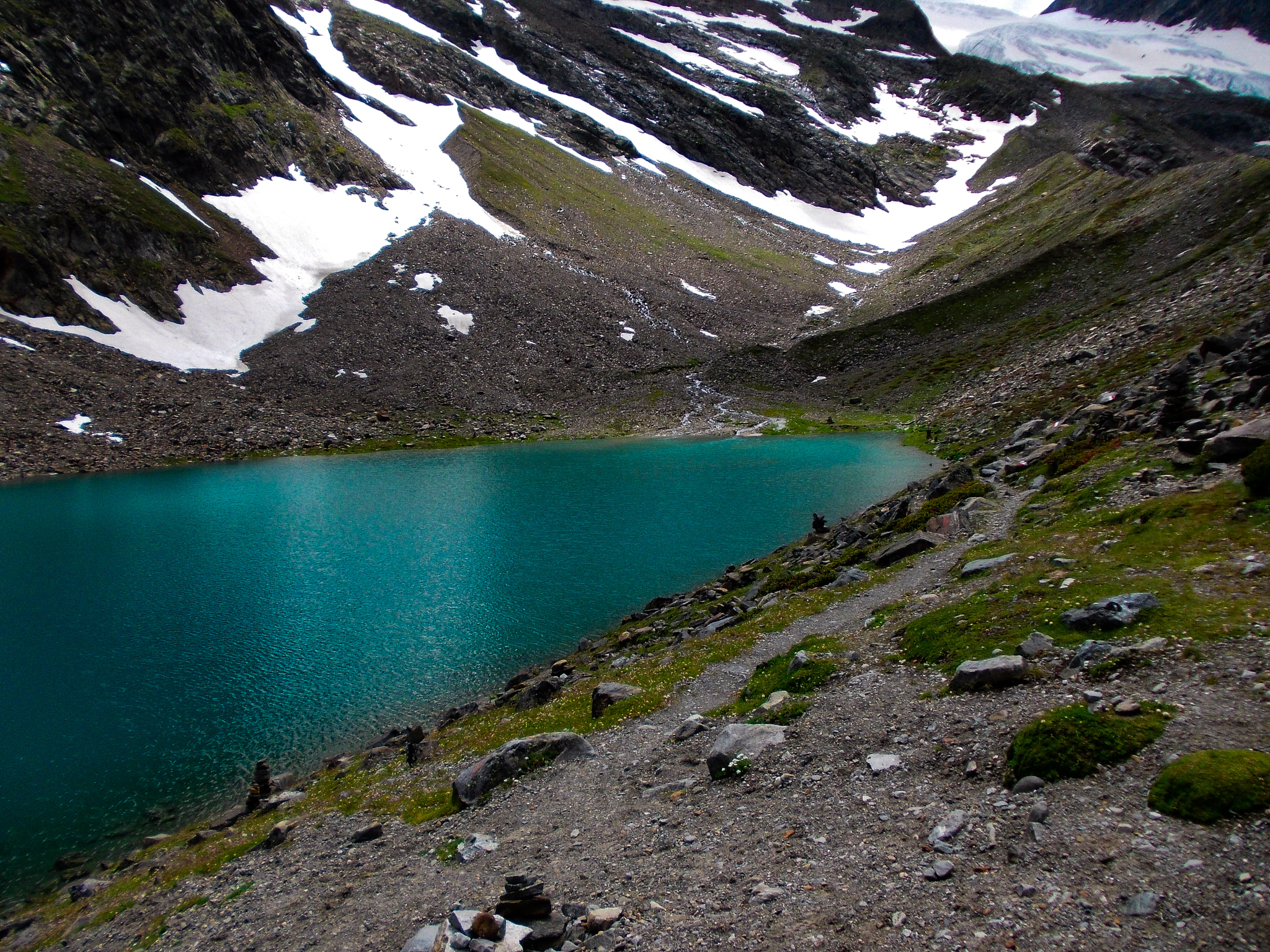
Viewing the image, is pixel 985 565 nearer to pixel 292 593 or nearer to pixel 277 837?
pixel 277 837

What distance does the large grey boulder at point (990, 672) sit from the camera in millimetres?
12438

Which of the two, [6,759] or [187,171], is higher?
[187,171]

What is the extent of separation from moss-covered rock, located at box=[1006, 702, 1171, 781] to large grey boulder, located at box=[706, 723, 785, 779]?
15.8 ft

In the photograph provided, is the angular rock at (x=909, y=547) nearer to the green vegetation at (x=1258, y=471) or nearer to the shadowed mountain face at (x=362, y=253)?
the green vegetation at (x=1258, y=471)

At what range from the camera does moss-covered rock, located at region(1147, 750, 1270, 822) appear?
24.5ft

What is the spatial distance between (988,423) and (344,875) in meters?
58.9

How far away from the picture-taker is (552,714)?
20391 mm

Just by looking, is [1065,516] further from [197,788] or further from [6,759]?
[6,759]

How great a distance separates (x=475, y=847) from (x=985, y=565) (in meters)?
16.1


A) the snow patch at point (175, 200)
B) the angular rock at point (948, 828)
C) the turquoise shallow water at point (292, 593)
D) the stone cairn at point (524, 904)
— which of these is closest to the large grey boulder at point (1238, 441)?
the angular rock at point (948, 828)

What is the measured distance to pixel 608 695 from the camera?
64.5ft

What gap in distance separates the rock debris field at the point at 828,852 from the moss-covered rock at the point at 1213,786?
196 millimetres

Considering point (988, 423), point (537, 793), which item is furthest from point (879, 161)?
point (537, 793)

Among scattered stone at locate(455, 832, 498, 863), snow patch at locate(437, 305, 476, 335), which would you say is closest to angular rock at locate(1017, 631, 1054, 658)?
scattered stone at locate(455, 832, 498, 863)
